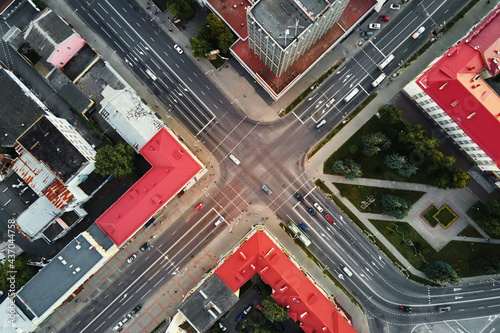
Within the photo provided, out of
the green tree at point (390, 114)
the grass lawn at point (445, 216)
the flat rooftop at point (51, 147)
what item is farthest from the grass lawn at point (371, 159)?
the flat rooftop at point (51, 147)

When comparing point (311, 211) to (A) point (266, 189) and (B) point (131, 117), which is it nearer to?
(A) point (266, 189)

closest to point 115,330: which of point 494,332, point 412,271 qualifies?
point 412,271

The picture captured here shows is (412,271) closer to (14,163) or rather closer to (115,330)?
(115,330)

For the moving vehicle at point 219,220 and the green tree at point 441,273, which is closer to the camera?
the green tree at point 441,273

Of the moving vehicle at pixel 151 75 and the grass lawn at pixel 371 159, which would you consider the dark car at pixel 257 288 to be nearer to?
the grass lawn at pixel 371 159

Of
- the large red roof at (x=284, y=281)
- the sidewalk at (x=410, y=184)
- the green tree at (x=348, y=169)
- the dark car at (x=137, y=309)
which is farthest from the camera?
the dark car at (x=137, y=309)

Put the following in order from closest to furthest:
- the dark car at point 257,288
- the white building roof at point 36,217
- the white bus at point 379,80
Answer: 1. the white building roof at point 36,217
2. the white bus at point 379,80
3. the dark car at point 257,288
